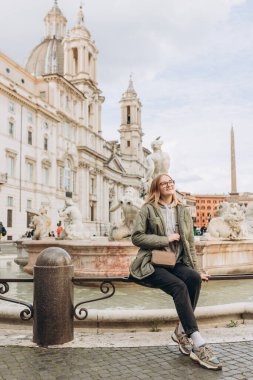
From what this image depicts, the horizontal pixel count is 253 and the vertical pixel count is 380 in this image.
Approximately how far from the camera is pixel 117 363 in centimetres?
316

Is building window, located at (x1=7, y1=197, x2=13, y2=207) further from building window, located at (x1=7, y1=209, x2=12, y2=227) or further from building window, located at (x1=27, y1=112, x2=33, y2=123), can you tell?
building window, located at (x1=27, y1=112, x2=33, y2=123)

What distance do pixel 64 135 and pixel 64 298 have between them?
41.3 meters

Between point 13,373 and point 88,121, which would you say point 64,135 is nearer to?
point 88,121

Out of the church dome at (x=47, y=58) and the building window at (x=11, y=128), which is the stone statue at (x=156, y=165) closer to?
the building window at (x=11, y=128)

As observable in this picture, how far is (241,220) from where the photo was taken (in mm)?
8391

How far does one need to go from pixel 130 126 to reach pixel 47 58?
24.7 meters

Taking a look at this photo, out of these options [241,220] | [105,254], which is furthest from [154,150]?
[105,254]

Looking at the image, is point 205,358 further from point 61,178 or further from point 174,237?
point 61,178

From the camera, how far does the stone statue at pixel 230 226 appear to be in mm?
8227

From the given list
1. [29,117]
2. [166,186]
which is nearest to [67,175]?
[29,117]

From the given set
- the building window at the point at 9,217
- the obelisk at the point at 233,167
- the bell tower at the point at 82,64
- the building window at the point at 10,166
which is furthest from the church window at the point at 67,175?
the obelisk at the point at 233,167

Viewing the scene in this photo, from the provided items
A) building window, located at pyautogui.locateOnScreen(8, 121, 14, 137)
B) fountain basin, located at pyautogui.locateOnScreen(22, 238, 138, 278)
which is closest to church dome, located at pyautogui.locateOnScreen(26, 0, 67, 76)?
building window, located at pyautogui.locateOnScreen(8, 121, 14, 137)

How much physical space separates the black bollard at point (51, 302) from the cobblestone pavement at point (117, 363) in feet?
0.47

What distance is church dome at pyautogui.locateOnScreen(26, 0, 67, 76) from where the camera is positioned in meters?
50.7
